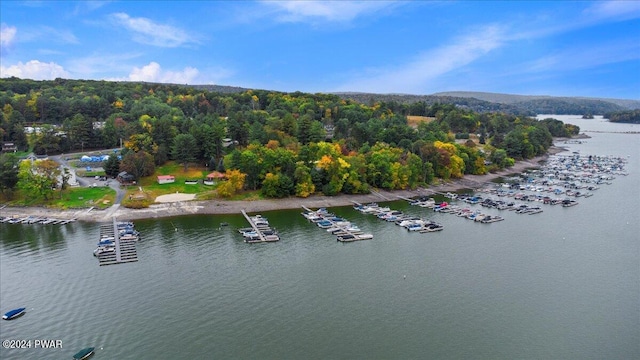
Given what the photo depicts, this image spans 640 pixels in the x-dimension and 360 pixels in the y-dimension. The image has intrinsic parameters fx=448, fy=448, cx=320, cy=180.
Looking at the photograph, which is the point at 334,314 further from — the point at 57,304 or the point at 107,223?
the point at 107,223

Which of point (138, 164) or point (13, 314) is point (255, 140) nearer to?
point (138, 164)

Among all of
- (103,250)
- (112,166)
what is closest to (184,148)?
(112,166)

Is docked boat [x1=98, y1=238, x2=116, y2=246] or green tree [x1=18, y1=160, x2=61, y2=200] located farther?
green tree [x1=18, y1=160, x2=61, y2=200]

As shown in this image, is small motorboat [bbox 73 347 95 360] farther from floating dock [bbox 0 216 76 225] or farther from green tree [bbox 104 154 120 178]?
green tree [bbox 104 154 120 178]

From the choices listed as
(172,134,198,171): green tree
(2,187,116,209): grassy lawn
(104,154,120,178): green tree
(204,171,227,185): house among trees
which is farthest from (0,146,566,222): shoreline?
(172,134,198,171): green tree

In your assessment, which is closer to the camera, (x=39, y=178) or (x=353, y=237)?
(x=353, y=237)

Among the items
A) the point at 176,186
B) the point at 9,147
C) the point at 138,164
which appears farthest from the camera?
the point at 9,147
